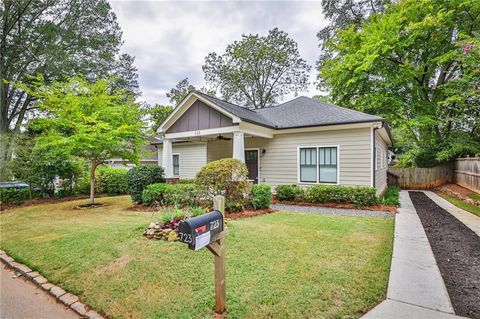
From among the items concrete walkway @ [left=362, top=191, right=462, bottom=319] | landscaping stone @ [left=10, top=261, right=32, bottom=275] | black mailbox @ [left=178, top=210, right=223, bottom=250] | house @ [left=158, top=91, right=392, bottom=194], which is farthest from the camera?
house @ [left=158, top=91, right=392, bottom=194]

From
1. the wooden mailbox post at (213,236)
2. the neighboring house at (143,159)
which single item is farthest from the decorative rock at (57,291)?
the neighboring house at (143,159)

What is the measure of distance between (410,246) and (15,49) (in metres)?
22.2

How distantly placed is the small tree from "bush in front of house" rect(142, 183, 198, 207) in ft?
6.78

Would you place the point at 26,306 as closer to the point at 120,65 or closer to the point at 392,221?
the point at 392,221

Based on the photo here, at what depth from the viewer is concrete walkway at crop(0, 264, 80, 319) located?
294 cm

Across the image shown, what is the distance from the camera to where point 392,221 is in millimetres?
6621

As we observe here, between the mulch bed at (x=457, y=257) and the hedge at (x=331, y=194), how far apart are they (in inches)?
60.6

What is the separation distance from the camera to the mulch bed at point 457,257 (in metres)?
2.87

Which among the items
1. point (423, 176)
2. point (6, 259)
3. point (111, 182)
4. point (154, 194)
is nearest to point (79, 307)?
point (6, 259)

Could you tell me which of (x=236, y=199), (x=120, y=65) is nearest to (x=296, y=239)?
(x=236, y=199)

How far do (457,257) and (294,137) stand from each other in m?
7.34

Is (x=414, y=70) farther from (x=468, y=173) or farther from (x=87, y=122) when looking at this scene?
(x=87, y=122)

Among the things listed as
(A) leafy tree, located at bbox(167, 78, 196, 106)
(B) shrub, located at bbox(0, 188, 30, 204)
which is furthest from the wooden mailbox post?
(A) leafy tree, located at bbox(167, 78, 196, 106)

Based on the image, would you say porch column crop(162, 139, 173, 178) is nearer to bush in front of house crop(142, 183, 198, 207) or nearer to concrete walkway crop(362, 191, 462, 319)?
bush in front of house crop(142, 183, 198, 207)
